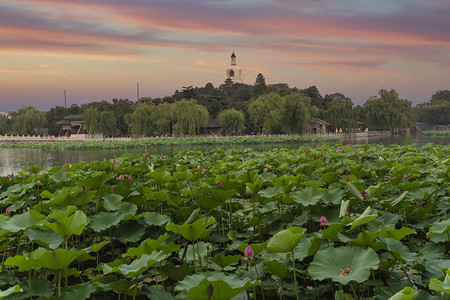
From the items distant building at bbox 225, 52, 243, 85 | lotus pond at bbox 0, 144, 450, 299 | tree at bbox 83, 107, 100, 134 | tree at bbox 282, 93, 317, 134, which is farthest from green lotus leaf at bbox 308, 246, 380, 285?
distant building at bbox 225, 52, 243, 85

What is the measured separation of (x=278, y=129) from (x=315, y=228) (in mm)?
37916

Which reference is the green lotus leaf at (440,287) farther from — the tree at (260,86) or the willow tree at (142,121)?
the tree at (260,86)

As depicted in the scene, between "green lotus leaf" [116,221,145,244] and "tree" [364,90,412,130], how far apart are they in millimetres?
49599

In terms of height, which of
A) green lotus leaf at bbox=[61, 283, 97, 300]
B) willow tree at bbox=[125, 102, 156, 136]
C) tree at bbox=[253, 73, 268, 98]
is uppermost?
tree at bbox=[253, 73, 268, 98]

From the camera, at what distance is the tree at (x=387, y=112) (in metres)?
47.6

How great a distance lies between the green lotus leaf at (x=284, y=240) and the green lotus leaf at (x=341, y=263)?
0.40 ft

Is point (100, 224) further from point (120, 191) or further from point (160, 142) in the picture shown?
point (160, 142)

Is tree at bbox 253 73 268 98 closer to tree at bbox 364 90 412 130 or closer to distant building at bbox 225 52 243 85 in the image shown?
tree at bbox 364 90 412 130

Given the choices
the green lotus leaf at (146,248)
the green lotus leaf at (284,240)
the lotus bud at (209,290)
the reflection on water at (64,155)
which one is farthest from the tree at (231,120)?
the lotus bud at (209,290)

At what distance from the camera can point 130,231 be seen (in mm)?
2627

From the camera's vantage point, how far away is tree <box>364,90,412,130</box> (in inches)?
1874

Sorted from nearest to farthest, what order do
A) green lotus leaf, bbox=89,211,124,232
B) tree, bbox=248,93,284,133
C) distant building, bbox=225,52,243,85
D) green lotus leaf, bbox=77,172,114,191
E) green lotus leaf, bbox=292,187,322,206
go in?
green lotus leaf, bbox=89,211,124,232 < green lotus leaf, bbox=292,187,322,206 < green lotus leaf, bbox=77,172,114,191 < tree, bbox=248,93,284,133 < distant building, bbox=225,52,243,85

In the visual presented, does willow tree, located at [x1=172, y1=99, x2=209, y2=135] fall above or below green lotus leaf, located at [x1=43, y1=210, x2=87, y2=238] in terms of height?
above

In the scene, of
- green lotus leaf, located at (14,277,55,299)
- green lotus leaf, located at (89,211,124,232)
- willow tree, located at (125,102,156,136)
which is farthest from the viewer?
willow tree, located at (125,102,156,136)
